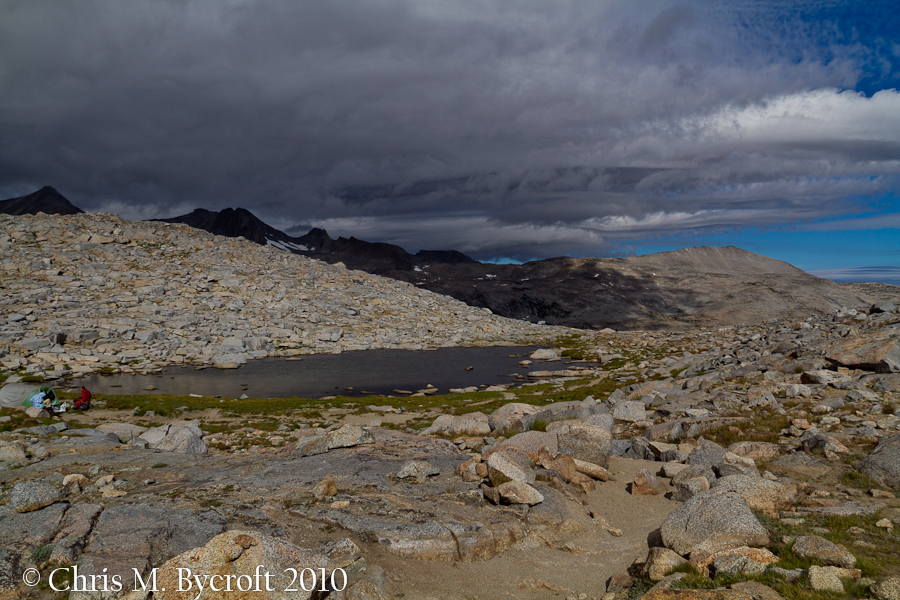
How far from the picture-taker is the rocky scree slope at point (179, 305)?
75.8 metres

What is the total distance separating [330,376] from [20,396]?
36.6 meters

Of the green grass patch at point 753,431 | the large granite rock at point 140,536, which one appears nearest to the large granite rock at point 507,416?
the green grass patch at point 753,431

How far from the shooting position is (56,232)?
370 feet

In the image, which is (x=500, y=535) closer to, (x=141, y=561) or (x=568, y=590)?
(x=568, y=590)

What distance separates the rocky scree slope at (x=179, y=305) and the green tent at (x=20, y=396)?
23.9 m

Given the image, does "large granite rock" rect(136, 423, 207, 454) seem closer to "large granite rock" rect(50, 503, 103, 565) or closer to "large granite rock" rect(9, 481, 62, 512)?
"large granite rock" rect(9, 481, 62, 512)

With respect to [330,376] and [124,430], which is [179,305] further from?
[124,430]

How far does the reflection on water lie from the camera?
5881 centimetres

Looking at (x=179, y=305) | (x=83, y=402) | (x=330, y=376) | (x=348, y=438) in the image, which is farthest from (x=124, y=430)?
(x=179, y=305)

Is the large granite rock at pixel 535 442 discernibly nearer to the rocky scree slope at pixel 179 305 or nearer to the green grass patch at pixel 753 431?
the green grass patch at pixel 753 431

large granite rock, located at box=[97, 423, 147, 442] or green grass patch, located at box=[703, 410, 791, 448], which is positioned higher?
green grass patch, located at box=[703, 410, 791, 448]

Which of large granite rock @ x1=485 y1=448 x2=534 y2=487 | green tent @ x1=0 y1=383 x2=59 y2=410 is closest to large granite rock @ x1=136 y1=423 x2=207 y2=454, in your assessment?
large granite rock @ x1=485 y1=448 x2=534 y2=487

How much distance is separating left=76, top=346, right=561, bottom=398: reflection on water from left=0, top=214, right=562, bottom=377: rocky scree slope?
6464 mm

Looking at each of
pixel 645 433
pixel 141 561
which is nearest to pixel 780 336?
pixel 645 433
